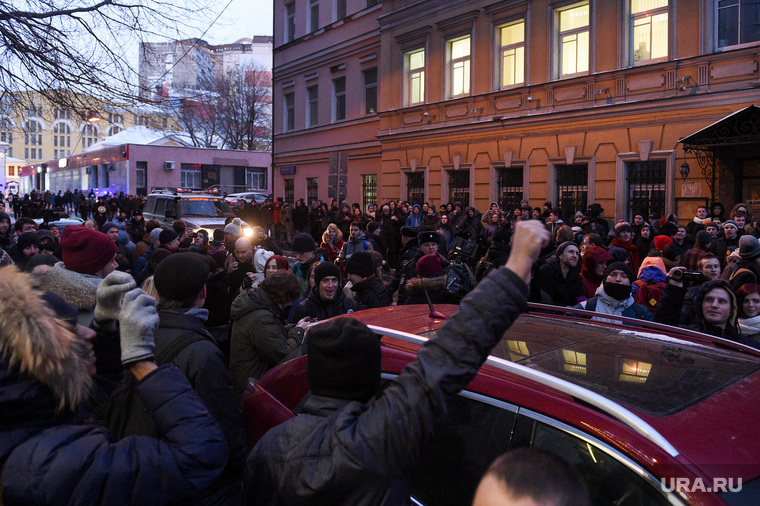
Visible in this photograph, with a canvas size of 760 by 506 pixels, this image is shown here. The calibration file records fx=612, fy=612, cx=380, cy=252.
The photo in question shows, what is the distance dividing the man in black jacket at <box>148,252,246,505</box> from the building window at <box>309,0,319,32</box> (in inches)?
1060

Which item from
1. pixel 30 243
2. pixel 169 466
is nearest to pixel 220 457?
pixel 169 466

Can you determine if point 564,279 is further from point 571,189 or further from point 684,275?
point 571,189

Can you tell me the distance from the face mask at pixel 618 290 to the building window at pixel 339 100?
2214 centimetres

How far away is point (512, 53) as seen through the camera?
1858 centimetres

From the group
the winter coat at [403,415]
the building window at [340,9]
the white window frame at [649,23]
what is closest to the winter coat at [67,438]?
the winter coat at [403,415]

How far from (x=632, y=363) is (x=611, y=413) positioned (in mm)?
631

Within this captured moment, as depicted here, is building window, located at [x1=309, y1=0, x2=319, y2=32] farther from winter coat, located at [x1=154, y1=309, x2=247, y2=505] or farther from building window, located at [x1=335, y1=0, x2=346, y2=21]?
winter coat, located at [x1=154, y1=309, x2=247, y2=505]

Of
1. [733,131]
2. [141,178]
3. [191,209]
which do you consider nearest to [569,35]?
[733,131]

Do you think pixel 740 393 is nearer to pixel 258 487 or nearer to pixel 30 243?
pixel 258 487

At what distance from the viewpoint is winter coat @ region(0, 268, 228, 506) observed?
67.8 inches

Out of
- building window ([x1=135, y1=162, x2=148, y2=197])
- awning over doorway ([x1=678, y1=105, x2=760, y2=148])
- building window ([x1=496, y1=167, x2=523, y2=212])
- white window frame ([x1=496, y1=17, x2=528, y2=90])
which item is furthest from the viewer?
building window ([x1=135, y1=162, x2=148, y2=197])

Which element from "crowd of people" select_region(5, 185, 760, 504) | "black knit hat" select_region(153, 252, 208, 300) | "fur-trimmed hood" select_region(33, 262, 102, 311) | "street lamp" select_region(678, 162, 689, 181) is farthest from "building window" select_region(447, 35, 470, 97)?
"black knit hat" select_region(153, 252, 208, 300)

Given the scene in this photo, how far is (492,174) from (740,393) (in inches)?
680

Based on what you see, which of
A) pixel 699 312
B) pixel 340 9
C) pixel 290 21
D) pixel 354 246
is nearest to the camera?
pixel 699 312
